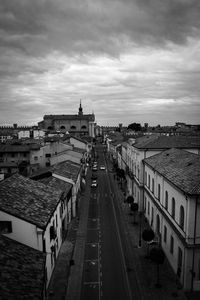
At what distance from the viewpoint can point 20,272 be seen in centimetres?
1539

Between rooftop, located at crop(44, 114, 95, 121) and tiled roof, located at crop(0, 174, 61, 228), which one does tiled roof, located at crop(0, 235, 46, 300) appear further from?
rooftop, located at crop(44, 114, 95, 121)

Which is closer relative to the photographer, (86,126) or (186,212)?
(186,212)

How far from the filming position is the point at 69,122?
172750 mm

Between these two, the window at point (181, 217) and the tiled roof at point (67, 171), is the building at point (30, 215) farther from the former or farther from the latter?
the window at point (181, 217)

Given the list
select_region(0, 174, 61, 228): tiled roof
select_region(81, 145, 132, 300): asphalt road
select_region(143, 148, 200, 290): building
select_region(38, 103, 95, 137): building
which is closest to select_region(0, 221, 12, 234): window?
select_region(0, 174, 61, 228): tiled roof

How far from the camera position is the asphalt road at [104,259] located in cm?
2139

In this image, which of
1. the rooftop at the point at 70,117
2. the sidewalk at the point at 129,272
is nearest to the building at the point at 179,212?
the sidewalk at the point at 129,272

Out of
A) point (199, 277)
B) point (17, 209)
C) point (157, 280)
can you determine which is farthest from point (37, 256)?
point (199, 277)

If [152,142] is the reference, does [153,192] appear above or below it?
below

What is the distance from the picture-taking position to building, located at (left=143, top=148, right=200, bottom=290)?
2086 centimetres

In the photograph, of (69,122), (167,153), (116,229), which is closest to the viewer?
(116,229)

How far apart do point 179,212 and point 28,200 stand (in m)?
14.0

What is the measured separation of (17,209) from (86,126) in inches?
6114

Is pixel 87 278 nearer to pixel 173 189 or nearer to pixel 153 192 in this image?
pixel 173 189
